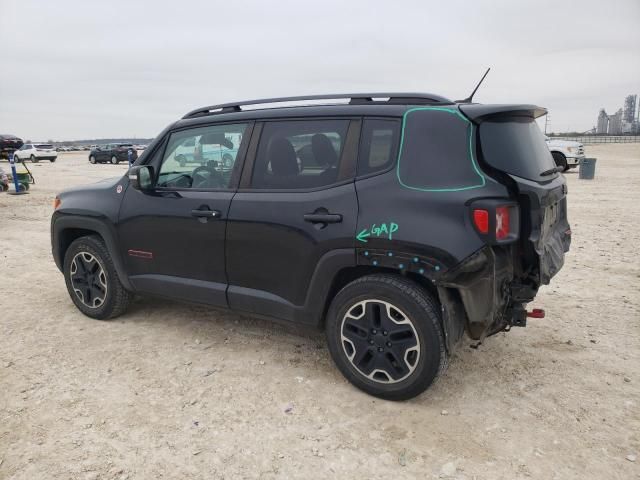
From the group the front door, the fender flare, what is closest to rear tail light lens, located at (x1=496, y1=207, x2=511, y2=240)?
the front door

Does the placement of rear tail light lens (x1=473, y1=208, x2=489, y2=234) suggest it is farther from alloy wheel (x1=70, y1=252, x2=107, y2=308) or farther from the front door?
alloy wheel (x1=70, y1=252, x2=107, y2=308)

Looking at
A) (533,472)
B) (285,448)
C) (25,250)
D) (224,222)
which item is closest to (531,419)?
(533,472)

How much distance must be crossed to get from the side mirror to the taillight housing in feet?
8.54

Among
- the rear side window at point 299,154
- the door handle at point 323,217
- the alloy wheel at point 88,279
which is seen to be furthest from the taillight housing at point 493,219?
the alloy wheel at point 88,279

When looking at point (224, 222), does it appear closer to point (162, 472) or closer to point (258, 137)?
point (258, 137)

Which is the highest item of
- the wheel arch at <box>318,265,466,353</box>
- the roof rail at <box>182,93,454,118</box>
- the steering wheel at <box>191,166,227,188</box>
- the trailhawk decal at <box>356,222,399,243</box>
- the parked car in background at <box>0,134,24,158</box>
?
the parked car in background at <box>0,134,24,158</box>

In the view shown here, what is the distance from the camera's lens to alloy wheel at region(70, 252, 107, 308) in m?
4.35

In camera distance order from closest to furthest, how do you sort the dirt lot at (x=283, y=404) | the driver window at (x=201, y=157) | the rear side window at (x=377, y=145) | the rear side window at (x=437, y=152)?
1. the dirt lot at (x=283, y=404)
2. the rear side window at (x=437, y=152)
3. the rear side window at (x=377, y=145)
4. the driver window at (x=201, y=157)

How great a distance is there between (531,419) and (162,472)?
2.13 metres

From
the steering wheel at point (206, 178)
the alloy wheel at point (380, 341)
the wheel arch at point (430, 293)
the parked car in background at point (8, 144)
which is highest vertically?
the parked car in background at point (8, 144)

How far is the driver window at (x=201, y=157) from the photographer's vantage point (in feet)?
12.0

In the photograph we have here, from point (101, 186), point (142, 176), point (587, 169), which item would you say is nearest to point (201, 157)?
point (142, 176)

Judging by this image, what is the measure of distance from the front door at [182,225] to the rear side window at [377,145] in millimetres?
1010

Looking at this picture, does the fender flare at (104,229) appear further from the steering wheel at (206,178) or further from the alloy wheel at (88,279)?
the steering wheel at (206,178)
